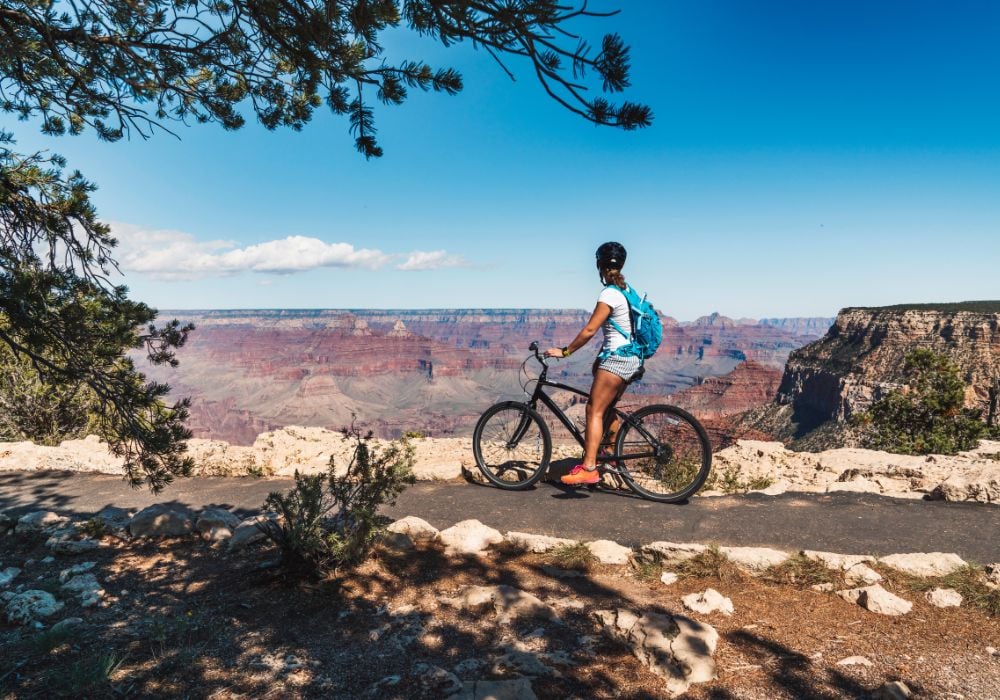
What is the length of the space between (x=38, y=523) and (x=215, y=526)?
201 cm

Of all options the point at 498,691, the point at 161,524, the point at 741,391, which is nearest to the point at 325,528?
the point at 498,691

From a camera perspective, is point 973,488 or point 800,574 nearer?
point 800,574

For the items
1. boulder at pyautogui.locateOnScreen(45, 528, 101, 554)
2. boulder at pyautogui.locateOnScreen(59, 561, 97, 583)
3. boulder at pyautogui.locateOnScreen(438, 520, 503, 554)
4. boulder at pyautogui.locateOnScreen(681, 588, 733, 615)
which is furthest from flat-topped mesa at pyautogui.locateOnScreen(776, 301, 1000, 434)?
boulder at pyautogui.locateOnScreen(59, 561, 97, 583)

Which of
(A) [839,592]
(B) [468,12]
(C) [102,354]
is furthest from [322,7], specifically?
(A) [839,592]

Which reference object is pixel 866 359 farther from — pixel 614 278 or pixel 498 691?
pixel 498 691

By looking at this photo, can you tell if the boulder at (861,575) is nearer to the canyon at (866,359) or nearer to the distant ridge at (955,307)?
the canyon at (866,359)

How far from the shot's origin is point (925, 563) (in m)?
3.81

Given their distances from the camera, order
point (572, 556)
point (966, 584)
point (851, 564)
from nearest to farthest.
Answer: point (966, 584) < point (851, 564) < point (572, 556)

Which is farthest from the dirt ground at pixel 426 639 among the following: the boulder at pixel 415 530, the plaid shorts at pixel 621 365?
the plaid shorts at pixel 621 365

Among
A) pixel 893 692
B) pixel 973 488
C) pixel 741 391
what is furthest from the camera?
pixel 741 391

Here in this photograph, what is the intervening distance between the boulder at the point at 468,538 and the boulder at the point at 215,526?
6.89ft

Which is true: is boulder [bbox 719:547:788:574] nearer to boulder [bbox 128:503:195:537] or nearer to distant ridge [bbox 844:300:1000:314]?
boulder [bbox 128:503:195:537]

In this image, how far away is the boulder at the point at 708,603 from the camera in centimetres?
340

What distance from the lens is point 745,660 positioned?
287cm
